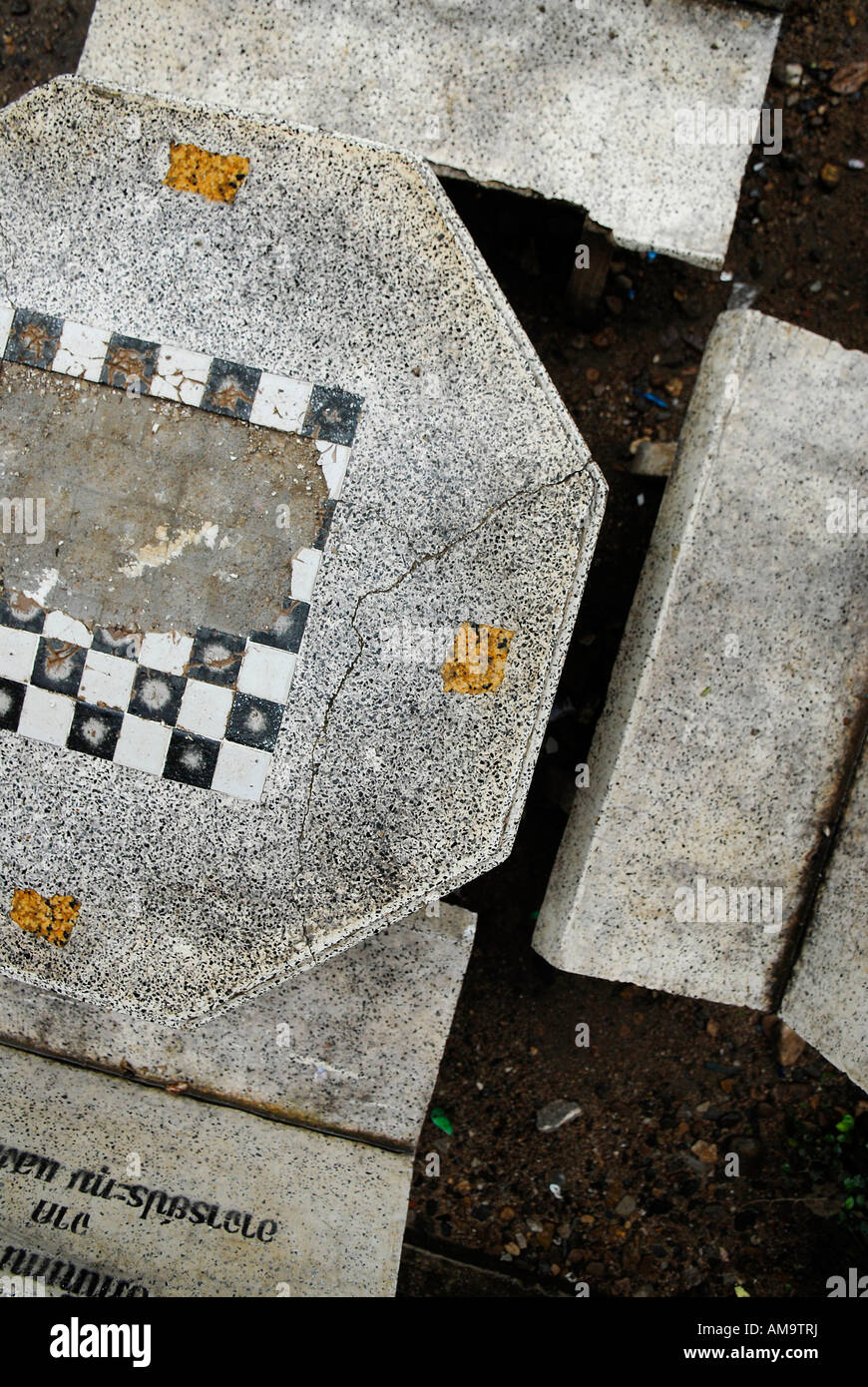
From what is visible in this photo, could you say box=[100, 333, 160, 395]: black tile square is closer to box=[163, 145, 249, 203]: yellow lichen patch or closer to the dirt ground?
box=[163, 145, 249, 203]: yellow lichen patch

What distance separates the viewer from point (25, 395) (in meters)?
2.08

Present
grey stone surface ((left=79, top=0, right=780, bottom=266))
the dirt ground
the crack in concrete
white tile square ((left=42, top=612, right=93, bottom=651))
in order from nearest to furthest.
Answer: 1. the crack in concrete
2. white tile square ((left=42, top=612, right=93, bottom=651))
3. grey stone surface ((left=79, top=0, right=780, bottom=266))
4. the dirt ground

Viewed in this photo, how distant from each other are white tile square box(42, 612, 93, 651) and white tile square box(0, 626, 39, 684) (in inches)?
2.0

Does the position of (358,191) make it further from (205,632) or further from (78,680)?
(78,680)

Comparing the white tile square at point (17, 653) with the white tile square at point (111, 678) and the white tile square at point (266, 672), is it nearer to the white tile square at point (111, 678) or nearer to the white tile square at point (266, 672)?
the white tile square at point (111, 678)

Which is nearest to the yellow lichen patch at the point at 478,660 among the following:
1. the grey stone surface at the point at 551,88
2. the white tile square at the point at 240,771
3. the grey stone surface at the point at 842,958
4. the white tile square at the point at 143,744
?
the white tile square at the point at 240,771

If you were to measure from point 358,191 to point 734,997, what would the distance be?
7.13ft

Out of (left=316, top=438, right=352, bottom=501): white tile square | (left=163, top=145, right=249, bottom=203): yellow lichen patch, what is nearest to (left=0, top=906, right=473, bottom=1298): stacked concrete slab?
(left=316, top=438, right=352, bottom=501): white tile square

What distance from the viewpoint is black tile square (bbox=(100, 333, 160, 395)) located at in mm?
2039

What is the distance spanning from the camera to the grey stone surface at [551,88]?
2.23 metres

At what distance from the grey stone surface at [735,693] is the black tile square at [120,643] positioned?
1.18 meters

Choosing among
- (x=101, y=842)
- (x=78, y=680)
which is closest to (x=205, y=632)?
(x=78, y=680)

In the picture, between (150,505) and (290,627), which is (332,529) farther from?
(150,505)

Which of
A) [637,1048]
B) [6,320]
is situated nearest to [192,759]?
[6,320]
